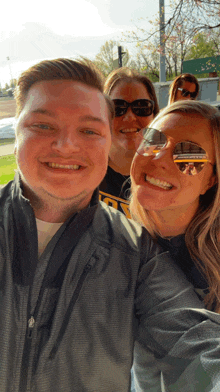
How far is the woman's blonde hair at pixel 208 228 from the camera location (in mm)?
1506

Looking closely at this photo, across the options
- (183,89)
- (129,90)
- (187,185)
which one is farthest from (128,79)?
(187,185)

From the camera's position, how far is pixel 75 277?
113cm

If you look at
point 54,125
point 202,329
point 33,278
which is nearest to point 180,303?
point 202,329

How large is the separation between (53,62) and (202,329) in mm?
1222

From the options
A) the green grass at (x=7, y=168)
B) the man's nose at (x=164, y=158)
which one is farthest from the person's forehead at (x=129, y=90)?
the green grass at (x=7, y=168)

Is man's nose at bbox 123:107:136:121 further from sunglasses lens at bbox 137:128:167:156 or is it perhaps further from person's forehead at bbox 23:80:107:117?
person's forehead at bbox 23:80:107:117

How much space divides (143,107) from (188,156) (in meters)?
1.11

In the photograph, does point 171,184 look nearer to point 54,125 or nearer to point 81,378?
point 54,125

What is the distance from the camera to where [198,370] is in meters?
0.91

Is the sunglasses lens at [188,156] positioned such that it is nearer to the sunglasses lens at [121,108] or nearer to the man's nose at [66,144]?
the man's nose at [66,144]

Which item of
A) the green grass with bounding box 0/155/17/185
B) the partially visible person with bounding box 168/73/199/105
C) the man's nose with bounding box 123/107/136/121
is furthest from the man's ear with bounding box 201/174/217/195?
the green grass with bounding box 0/155/17/185

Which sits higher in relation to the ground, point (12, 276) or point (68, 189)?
point (68, 189)

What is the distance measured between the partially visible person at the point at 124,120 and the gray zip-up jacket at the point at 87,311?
1.25 metres

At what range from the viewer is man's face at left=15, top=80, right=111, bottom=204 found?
1.18 m
